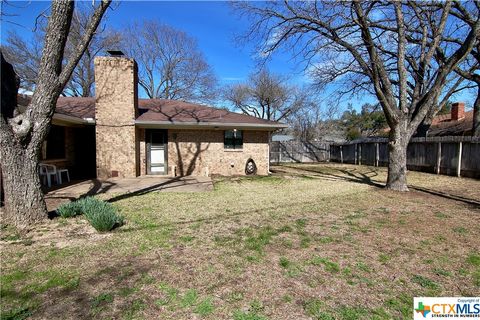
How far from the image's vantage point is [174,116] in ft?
41.0

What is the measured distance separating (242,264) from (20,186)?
402 cm

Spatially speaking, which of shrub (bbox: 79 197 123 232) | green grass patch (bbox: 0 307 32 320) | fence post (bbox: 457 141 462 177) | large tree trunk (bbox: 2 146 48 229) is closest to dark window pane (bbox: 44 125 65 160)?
large tree trunk (bbox: 2 146 48 229)

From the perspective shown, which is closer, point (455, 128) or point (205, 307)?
point (205, 307)

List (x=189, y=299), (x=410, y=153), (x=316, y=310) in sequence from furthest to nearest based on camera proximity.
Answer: (x=410, y=153), (x=189, y=299), (x=316, y=310)

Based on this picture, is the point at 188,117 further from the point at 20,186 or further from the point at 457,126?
the point at 457,126

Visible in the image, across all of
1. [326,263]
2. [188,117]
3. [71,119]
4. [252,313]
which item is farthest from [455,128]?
[71,119]

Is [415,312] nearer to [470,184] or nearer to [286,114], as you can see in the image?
[470,184]

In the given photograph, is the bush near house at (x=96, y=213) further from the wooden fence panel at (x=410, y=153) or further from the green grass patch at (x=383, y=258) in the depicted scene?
the wooden fence panel at (x=410, y=153)

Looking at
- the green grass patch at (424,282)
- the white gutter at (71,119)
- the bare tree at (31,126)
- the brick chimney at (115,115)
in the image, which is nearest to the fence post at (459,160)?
the green grass patch at (424,282)

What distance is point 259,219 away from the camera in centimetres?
550

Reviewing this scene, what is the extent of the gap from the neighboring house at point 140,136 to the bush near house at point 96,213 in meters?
5.19

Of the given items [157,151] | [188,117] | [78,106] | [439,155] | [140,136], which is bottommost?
[439,155]

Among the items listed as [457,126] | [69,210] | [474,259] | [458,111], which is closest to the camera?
[474,259]

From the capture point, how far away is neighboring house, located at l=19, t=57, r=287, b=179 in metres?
10.8
